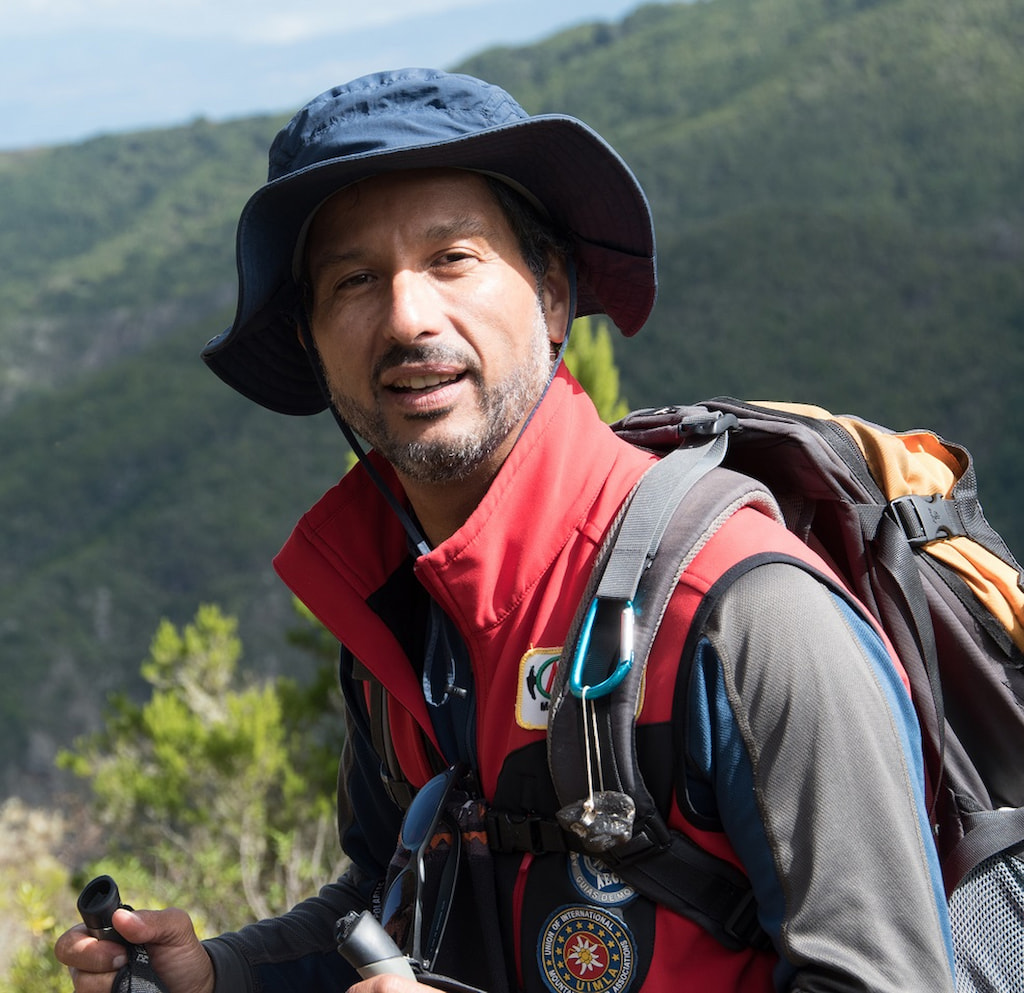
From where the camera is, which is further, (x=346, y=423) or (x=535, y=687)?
(x=346, y=423)

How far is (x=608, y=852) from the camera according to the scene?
126 centimetres

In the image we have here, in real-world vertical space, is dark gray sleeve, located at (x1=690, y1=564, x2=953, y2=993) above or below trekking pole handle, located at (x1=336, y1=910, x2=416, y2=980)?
above

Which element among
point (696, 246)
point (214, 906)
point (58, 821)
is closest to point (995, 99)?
point (696, 246)

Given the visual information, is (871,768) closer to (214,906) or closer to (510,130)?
(510,130)

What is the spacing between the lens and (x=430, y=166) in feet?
5.02

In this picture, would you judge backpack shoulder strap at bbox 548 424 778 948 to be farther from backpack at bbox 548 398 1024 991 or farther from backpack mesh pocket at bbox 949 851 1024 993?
backpack mesh pocket at bbox 949 851 1024 993

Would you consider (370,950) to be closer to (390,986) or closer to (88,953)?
(390,986)

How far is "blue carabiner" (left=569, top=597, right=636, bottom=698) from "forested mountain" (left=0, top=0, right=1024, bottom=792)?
18673 mm

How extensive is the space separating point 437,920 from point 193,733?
6241mm

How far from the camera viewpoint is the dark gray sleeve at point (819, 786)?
1142mm

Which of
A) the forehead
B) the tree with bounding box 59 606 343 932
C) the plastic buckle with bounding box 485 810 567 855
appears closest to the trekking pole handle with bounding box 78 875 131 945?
the plastic buckle with bounding box 485 810 567 855

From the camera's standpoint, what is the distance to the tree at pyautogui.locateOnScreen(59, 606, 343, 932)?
7.09 metres

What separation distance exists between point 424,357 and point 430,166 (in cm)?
23

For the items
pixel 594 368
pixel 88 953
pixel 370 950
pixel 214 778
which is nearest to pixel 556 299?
pixel 370 950
